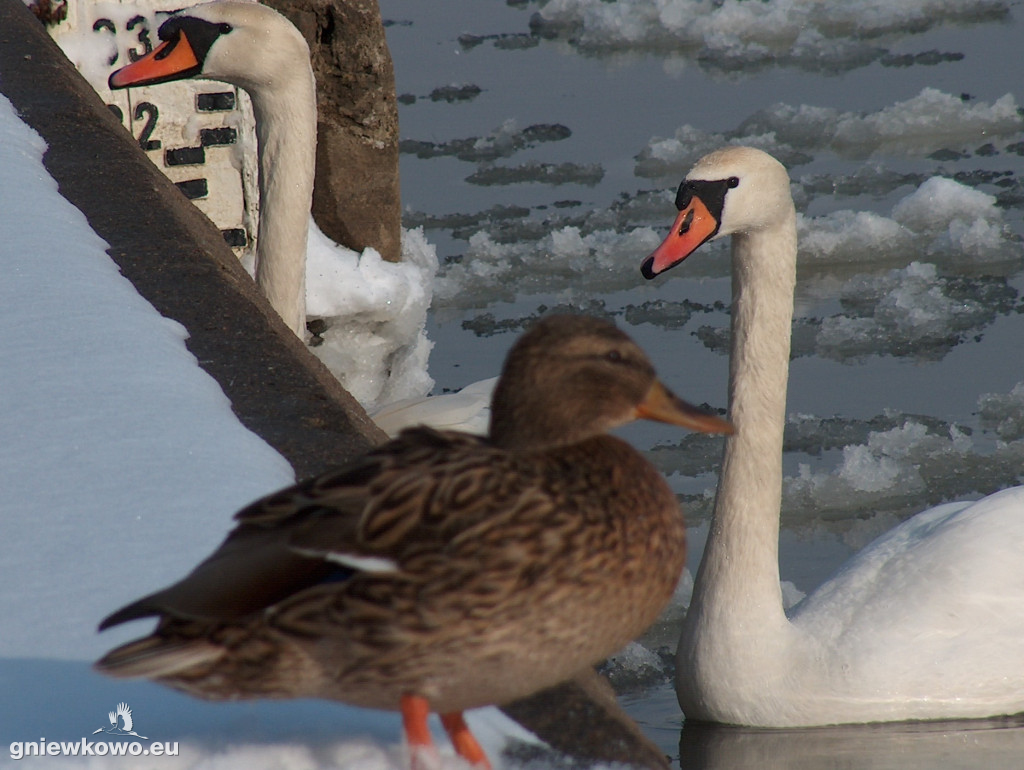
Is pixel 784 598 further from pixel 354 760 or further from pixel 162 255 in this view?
pixel 354 760

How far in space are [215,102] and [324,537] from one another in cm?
495

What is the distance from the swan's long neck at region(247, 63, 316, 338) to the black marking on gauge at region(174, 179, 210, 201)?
1.78 metres

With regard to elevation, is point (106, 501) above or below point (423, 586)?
below

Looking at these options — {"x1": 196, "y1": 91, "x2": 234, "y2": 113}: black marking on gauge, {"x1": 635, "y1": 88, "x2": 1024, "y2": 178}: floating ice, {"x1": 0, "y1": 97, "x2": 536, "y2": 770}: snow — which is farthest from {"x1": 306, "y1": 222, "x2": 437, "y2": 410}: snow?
{"x1": 635, "y1": 88, "x2": 1024, "y2": 178}: floating ice

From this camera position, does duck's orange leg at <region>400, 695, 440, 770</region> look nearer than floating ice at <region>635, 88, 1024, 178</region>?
Yes

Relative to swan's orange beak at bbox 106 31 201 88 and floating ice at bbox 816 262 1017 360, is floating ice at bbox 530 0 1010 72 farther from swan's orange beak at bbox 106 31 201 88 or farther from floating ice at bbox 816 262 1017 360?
swan's orange beak at bbox 106 31 201 88

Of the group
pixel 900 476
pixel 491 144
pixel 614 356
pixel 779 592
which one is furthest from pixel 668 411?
pixel 491 144

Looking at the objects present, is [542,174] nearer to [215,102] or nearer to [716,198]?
[215,102]

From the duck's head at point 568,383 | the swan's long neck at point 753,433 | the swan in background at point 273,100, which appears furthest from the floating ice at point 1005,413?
the duck's head at point 568,383

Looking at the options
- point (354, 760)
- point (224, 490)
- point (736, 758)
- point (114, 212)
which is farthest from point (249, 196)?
point (354, 760)

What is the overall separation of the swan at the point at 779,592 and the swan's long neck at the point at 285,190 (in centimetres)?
123

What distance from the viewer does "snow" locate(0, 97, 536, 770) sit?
199 centimetres

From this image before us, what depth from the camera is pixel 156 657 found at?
178 cm

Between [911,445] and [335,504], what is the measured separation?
420 centimetres
